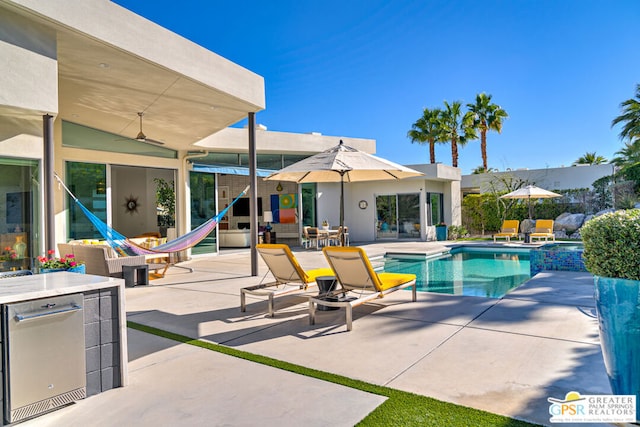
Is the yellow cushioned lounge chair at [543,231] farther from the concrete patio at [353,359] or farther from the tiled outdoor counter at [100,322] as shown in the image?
the tiled outdoor counter at [100,322]

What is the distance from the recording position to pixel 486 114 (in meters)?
22.7

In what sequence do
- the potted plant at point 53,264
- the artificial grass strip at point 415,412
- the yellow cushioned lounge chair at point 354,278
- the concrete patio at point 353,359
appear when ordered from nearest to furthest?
the artificial grass strip at point 415,412 < the concrete patio at point 353,359 < the yellow cushioned lounge chair at point 354,278 < the potted plant at point 53,264

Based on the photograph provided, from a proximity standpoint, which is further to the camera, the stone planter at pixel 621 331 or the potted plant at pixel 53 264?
the potted plant at pixel 53 264

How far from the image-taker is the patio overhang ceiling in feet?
16.5

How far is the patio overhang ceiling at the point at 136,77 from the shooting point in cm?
502

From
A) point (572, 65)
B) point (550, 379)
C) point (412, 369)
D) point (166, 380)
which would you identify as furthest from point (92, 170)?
point (572, 65)

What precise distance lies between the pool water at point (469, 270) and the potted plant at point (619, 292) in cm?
435

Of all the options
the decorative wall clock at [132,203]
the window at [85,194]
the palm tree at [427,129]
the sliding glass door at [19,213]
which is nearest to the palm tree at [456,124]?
the palm tree at [427,129]

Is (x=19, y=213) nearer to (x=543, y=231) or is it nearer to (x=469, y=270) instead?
(x=469, y=270)

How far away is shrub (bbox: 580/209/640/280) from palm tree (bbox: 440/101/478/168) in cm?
2050

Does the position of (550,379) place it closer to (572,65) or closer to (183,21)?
(183,21)

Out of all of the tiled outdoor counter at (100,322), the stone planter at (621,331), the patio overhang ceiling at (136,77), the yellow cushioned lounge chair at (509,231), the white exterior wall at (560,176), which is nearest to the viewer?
the stone planter at (621,331)

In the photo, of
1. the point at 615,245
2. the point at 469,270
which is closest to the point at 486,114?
the point at 469,270

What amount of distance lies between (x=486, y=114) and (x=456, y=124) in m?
2.04
